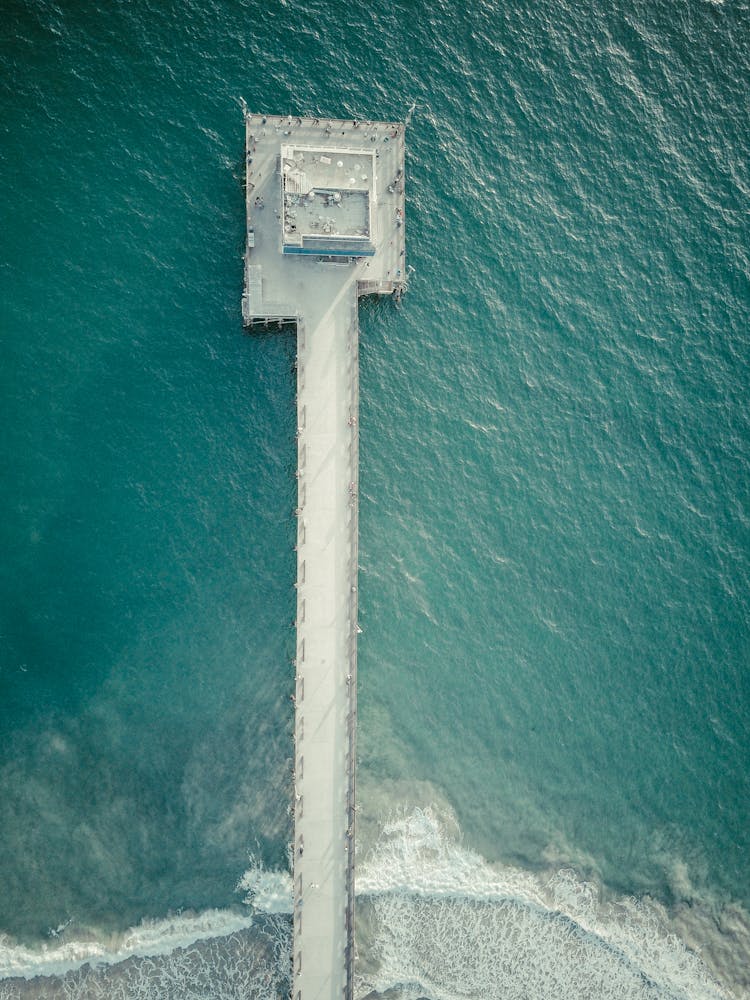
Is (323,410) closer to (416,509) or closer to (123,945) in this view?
(416,509)

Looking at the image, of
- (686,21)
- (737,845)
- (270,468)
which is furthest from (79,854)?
(686,21)

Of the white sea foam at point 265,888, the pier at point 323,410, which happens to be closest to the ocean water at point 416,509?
the white sea foam at point 265,888

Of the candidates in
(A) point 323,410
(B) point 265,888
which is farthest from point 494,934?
(A) point 323,410

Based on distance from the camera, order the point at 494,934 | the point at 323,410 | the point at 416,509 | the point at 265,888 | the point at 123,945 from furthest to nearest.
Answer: the point at 416,509 < the point at 494,934 < the point at 323,410 < the point at 265,888 < the point at 123,945

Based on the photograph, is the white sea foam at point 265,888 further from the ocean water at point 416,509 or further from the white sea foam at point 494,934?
the white sea foam at point 494,934

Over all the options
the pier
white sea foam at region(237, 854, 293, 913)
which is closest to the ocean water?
white sea foam at region(237, 854, 293, 913)

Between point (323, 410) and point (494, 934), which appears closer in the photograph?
point (323, 410)
